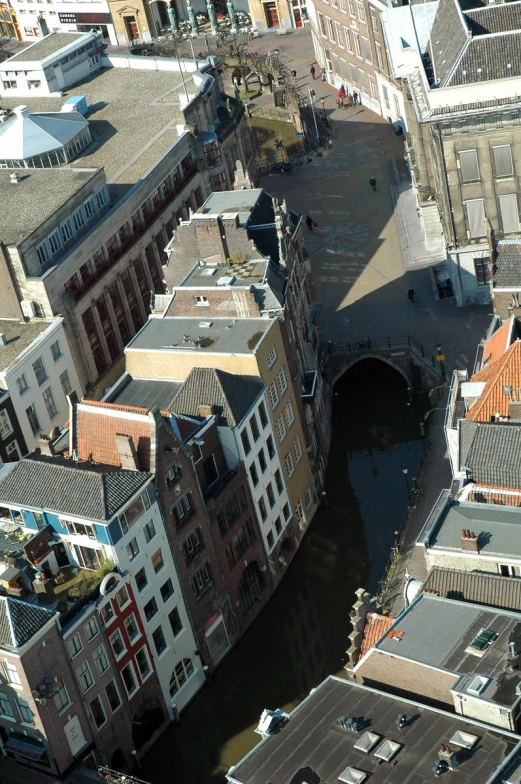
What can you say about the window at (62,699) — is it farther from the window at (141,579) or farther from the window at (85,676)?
the window at (141,579)

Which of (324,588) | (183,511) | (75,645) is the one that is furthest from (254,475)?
(75,645)

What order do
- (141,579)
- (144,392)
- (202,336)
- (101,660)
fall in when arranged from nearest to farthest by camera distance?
(101,660) < (141,579) < (202,336) < (144,392)

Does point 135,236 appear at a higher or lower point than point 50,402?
higher

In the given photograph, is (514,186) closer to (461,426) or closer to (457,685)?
(461,426)

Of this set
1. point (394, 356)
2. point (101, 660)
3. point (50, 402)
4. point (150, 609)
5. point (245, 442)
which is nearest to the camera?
point (101, 660)

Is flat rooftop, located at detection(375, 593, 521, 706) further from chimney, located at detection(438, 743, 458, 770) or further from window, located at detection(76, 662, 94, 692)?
window, located at detection(76, 662, 94, 692)

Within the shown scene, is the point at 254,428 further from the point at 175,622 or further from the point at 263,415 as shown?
the point at 175,622

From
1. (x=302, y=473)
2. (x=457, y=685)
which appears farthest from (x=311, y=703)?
(x=302, y=473)
